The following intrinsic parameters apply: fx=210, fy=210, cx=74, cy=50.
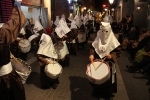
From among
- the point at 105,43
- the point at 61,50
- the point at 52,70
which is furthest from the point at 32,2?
the point at 105,43

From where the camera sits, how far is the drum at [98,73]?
466 centimetres

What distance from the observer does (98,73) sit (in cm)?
478

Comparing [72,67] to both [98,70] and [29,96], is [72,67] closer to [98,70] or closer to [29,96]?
[29,96]

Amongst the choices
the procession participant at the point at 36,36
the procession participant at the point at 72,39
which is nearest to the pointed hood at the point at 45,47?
the procession participant at the point at 36,36

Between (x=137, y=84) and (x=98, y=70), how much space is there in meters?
2.84

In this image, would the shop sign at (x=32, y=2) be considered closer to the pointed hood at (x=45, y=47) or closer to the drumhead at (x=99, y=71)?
the pointed hood at (x=45, y=47)

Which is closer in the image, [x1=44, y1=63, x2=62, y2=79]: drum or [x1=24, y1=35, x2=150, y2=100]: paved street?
[x1=24, y1=35, x2=150, y2=100]: paved street

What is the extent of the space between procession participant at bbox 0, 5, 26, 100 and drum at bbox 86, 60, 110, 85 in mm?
1566

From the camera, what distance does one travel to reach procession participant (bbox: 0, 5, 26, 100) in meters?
3.45

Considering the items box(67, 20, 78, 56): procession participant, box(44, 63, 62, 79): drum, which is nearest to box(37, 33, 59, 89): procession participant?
box(44, 63, 62, 79): drum

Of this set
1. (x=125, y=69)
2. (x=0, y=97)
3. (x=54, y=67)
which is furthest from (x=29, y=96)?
(x=125, y=69)

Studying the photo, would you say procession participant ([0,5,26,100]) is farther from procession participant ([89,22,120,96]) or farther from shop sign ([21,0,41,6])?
shop sign ([21,0,41,6])

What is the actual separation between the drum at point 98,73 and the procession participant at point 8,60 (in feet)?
5.14

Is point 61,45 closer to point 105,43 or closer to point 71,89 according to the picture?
point 71,89
